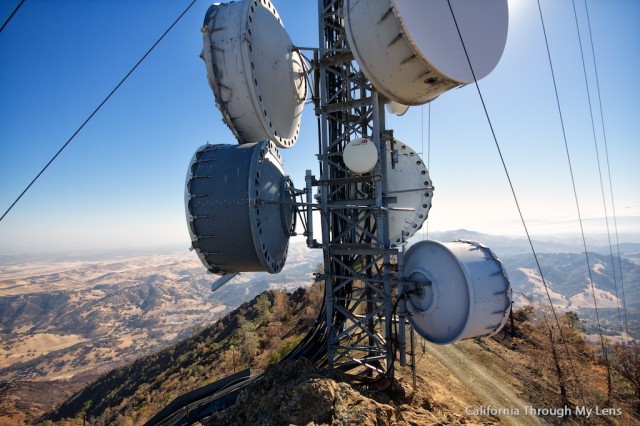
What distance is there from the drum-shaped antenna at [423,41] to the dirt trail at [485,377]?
10.3 m

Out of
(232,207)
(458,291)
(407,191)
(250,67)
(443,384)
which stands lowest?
(443,384)

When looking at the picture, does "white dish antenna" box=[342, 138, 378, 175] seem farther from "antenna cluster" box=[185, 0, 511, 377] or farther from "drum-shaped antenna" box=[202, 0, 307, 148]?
"drum-shaped antenna" box=[202, 0, 307, 148]

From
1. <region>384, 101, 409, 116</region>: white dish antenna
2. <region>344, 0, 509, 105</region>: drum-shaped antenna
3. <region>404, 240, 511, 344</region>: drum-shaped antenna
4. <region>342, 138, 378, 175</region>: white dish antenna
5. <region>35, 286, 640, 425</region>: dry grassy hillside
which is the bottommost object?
<region>35, 286, 640, 425</region>: dry grassy hillside

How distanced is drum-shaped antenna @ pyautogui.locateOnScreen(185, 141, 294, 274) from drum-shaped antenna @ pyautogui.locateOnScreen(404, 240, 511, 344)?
3698mm

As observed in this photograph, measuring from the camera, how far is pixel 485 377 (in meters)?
13.6

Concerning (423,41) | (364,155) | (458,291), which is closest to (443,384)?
(458,291)

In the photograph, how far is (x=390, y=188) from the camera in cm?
941

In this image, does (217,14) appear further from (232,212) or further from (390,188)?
(390,188)

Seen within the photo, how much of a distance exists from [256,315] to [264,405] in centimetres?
3140

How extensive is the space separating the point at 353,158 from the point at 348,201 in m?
1.73

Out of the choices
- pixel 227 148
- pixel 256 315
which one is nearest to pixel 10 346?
pixel 256 315

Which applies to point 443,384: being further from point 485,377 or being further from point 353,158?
point 353,158

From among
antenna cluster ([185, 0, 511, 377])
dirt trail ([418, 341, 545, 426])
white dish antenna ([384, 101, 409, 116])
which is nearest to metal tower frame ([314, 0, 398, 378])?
antenna cluster ([185, 0, 511, 377])

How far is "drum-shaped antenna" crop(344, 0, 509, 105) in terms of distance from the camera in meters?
5.57
